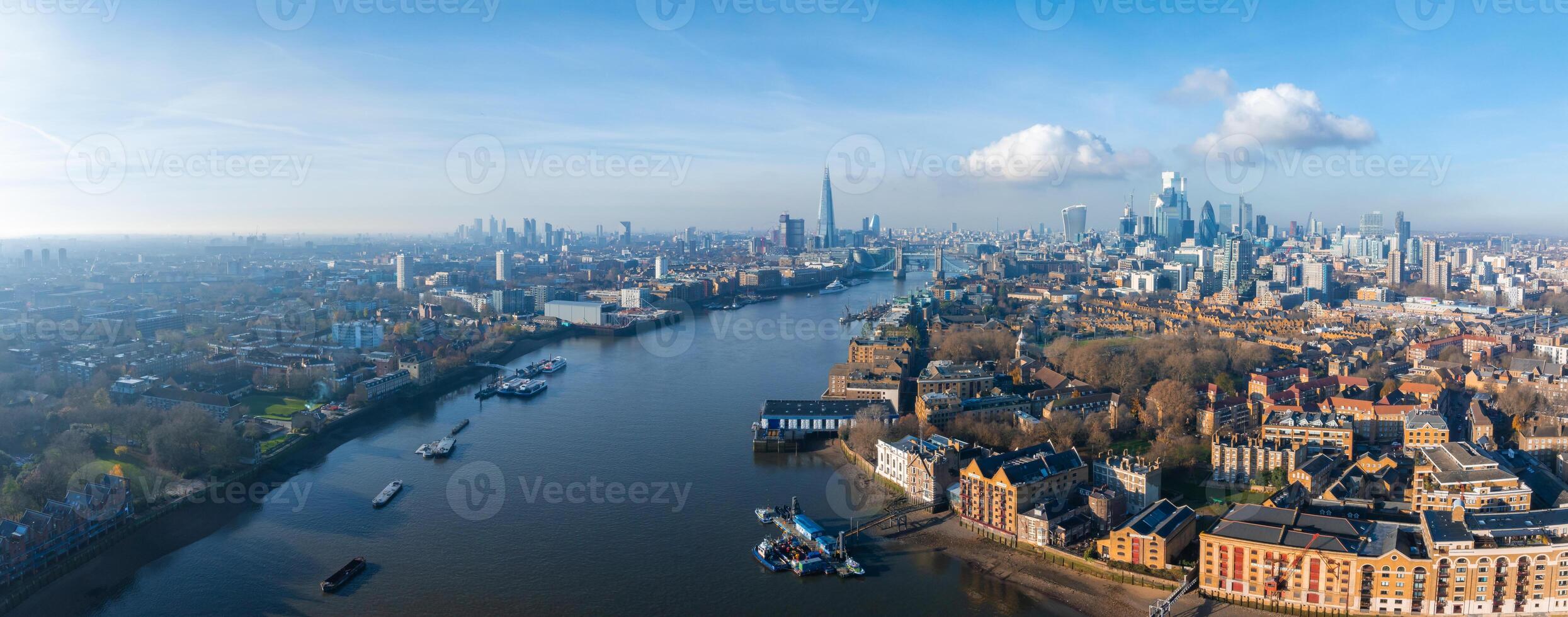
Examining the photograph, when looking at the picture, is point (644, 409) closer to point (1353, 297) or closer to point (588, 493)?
point (588, 493)

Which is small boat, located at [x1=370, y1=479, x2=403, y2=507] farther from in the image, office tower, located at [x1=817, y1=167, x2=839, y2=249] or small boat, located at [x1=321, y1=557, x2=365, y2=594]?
office tower, located at [x1=817, y1=167, x2=839, y2=249]


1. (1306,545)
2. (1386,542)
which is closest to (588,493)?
(1306,545)

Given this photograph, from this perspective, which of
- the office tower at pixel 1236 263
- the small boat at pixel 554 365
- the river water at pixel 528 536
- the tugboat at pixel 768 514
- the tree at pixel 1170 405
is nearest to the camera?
the river water at pixel 528 536

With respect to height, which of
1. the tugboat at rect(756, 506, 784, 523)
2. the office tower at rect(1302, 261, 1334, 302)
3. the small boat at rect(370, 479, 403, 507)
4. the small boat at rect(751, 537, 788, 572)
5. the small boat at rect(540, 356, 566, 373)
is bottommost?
the small boat at rect(751, 537, 788, 572)

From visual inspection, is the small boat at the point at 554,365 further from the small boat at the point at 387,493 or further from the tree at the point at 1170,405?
the tree at the point at 1170,405

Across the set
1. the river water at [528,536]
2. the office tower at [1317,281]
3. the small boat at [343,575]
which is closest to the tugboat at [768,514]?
the river water at [528,536]

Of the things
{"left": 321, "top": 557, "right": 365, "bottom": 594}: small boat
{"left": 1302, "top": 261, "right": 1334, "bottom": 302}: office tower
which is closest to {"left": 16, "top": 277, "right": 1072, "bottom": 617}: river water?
{"left": 321, "top": 557, "right": 365, "bottom": 594}: small boat

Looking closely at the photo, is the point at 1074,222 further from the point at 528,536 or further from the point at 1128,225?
the point at 528,536

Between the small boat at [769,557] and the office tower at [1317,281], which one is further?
the office tower at [1317,281]
